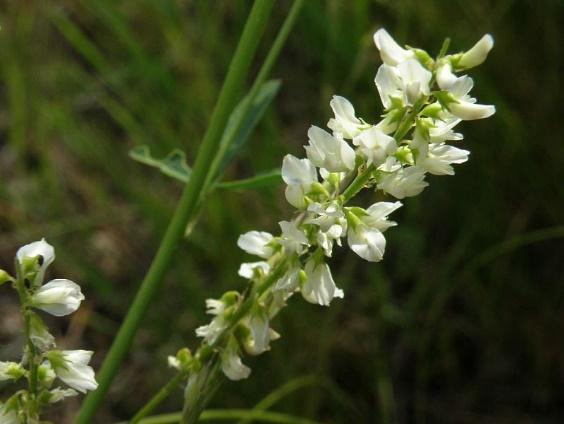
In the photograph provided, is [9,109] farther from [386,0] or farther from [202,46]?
[386,0]

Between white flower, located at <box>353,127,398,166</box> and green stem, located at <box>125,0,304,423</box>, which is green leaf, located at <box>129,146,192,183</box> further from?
white flower, located at <box>353,127,398,166</box>

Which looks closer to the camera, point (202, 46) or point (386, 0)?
point (386, 0)

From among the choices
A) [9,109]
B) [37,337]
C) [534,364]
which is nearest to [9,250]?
[9,109]

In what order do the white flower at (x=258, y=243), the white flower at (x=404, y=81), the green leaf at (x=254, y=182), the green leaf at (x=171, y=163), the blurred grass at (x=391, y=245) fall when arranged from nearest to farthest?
the white flower at (x=404, y=81) → the white flower at (x=258, y=243) → the green leaf at (x=254, y=182) → the green leaf at (x=171, y=163) → the blurred grass at (x=391, y=245)

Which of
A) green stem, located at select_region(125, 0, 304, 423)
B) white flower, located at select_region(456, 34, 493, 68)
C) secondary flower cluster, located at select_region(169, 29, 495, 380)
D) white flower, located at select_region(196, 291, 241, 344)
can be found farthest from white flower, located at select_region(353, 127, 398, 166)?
green stem, located at select_region(125, 0, 304, 423)

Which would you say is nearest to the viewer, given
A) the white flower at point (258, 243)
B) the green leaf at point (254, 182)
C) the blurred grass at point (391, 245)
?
the white flower at point (258, 243)

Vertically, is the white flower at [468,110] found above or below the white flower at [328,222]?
above

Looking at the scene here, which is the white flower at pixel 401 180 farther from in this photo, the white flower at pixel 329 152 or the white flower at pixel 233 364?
the white flower at pixel 233 364

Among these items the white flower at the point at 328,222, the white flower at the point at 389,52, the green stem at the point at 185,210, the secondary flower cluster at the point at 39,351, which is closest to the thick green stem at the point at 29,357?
the secondary flower cluster at the point at 39,351
